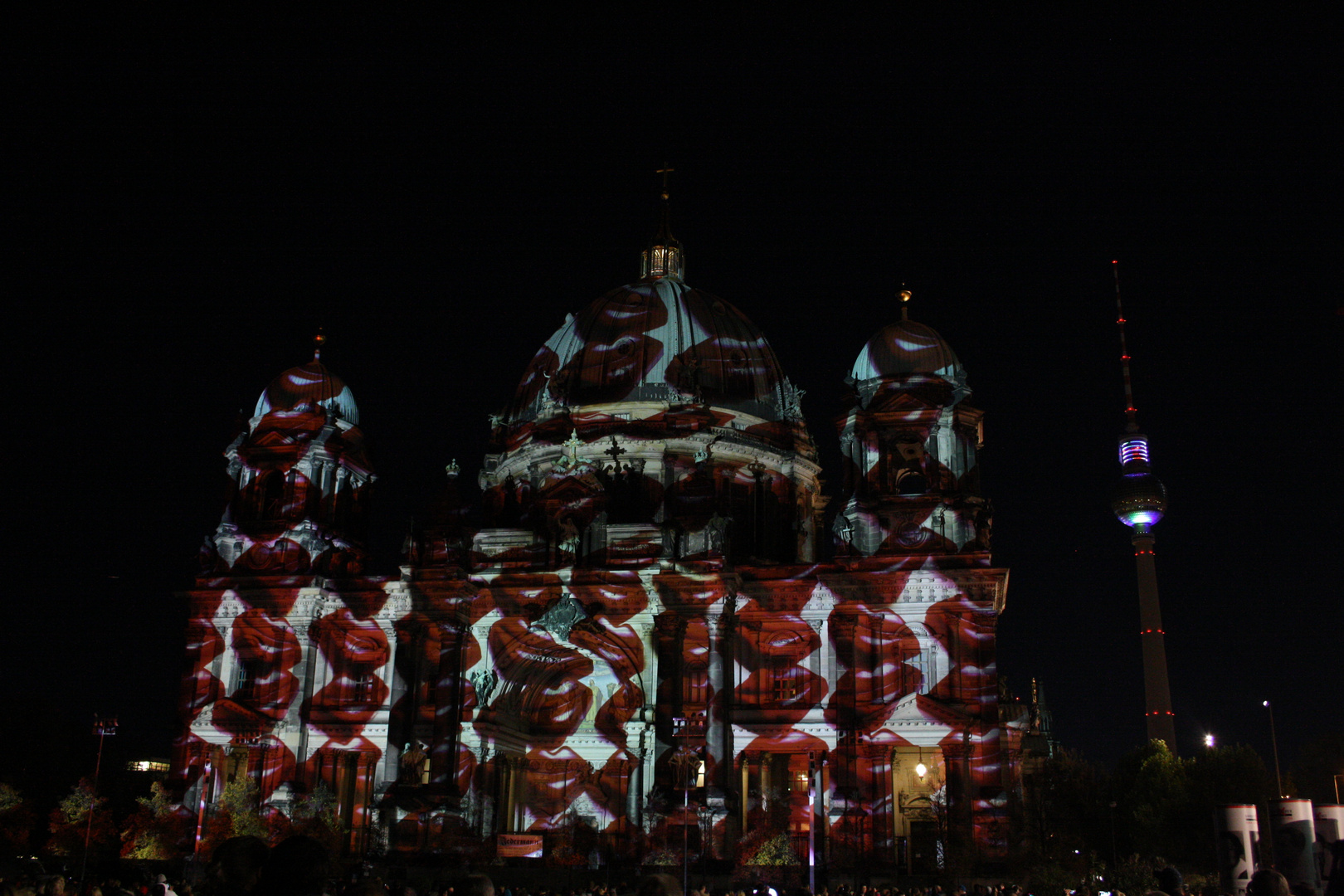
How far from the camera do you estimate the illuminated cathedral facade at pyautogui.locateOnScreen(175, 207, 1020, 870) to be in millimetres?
55156

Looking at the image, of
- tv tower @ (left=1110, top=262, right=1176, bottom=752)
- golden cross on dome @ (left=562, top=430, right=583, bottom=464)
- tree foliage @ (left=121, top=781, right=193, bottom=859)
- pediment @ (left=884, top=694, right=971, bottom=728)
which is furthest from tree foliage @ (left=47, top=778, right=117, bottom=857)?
tv tower @ (left=1110, top=262, right=1176, bottom=752)

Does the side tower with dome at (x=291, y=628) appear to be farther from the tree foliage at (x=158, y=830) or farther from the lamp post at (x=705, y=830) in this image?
the lamp post at (x=705, y=830)

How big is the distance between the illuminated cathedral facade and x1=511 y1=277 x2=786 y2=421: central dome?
2003mm

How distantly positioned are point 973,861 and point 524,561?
23.7m

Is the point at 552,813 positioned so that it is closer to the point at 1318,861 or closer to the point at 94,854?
the point at 94,854

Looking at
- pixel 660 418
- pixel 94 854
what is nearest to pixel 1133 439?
pixel 660 418

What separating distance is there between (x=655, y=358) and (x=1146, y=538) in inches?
3407

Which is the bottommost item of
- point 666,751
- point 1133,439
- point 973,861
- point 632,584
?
point 973,861

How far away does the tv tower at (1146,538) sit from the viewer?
12600cm

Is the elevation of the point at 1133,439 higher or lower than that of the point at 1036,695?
higher

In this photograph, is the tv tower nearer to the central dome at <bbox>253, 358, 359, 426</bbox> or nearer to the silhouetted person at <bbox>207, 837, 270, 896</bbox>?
the central dome at <bbox>253, 358, 359, 426</bbox>

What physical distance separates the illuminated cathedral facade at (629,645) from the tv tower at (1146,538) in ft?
222

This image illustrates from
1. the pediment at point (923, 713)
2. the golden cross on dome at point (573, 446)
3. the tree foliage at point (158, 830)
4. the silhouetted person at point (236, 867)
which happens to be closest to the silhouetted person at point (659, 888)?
the silhouetted person at point (236, 867)

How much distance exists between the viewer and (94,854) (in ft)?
202
